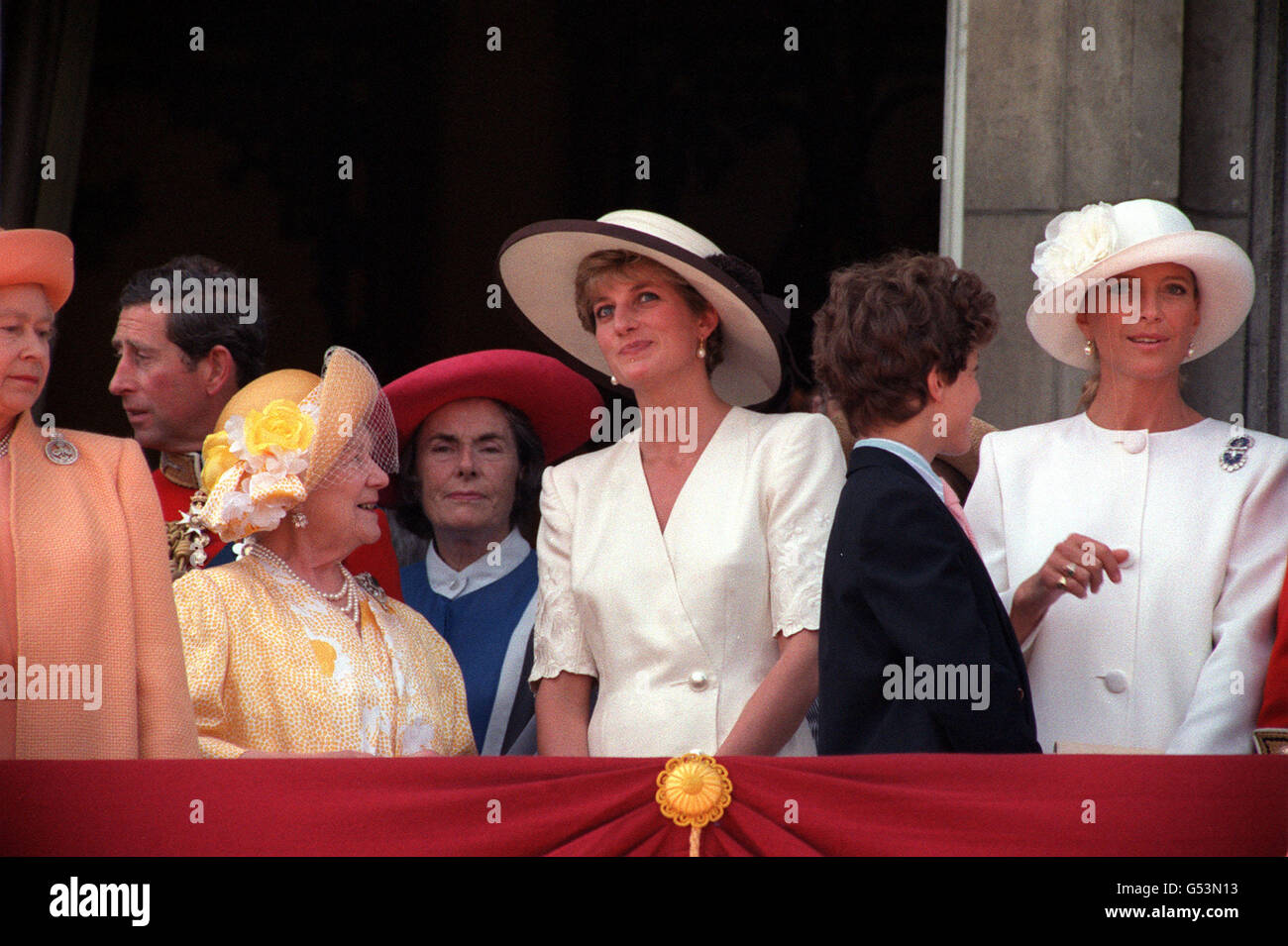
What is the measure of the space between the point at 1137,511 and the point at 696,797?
1.27m

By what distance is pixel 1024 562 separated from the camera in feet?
13.6

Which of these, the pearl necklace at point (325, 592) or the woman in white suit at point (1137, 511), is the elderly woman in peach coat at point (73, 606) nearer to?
A: the pearl necklace at point (325, 592)

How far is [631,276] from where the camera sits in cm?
421

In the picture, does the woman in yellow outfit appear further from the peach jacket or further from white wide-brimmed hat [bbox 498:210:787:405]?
white wide-brimmed hat [bbox 498:210:787:405]

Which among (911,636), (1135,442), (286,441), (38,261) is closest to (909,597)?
(911,636)

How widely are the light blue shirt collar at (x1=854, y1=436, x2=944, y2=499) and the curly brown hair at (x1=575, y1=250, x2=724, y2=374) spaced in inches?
26.2

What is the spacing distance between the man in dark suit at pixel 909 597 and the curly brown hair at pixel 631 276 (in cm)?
54

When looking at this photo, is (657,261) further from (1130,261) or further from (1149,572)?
(1149,572)

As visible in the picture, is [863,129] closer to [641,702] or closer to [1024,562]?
[1024,562]

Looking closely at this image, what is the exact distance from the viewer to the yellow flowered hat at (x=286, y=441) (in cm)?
385

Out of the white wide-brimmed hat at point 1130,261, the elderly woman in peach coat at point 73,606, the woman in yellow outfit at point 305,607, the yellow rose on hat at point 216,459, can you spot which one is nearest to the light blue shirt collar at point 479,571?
the woman in yellow outfit at point 305,607
